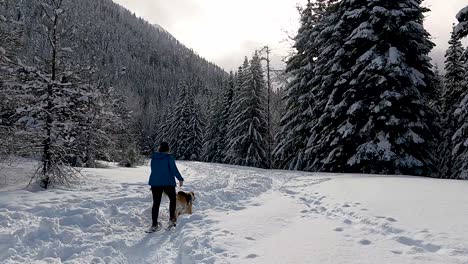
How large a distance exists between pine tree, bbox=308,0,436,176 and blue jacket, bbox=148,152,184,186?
10733 millimetres

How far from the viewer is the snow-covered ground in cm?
502

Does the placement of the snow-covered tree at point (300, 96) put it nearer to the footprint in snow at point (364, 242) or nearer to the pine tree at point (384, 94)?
the pine tree at point (384, 94)

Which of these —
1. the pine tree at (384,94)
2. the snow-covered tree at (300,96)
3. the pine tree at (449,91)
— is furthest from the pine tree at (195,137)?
the pine tree at (384,94)

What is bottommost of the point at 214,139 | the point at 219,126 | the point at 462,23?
the point at 214,139

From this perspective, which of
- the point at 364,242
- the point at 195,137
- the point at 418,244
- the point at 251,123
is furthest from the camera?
the point at 195,137

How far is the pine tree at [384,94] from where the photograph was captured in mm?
15812

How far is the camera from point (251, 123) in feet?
125

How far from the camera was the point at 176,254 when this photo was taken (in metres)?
5.97

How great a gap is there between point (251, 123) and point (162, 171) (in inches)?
1191

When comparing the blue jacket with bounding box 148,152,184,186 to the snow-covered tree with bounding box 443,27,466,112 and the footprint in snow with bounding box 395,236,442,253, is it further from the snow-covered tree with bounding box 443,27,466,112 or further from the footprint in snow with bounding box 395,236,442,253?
the snow-covered tree with bounding box 443,27,466,112

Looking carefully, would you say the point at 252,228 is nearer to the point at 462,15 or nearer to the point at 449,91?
the point at 462,15

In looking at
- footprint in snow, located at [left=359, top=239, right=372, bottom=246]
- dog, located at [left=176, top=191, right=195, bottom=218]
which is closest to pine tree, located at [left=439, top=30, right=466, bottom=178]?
dog, located at [left=176, top=191, right=195, bottom=218]

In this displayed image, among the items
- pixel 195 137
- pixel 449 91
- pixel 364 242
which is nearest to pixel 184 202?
pixel 364 242

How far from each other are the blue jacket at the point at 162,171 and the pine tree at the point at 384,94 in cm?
1073
